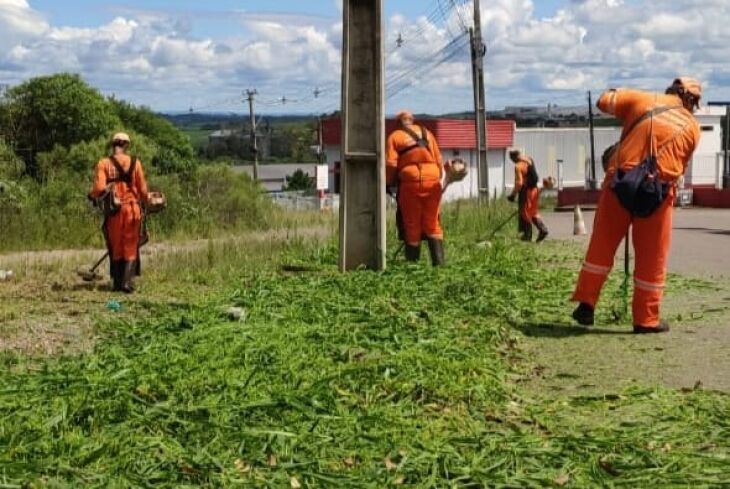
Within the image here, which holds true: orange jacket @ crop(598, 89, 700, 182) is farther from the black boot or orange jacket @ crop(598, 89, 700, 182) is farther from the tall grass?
the tall grass

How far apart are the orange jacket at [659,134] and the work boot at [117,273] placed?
18.3 ft

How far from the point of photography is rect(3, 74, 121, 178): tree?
38031 millimetres

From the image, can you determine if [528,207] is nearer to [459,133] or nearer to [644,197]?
[644,197]

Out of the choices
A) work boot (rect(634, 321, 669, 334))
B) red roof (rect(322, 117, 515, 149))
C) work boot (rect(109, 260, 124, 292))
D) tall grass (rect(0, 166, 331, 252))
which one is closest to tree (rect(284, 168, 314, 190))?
red roof (rect(322, 117, 515, 149))

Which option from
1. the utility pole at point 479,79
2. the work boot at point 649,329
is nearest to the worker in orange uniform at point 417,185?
the work boot at point 649,329

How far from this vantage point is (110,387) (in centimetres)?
577

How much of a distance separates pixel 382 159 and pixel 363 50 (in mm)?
1273

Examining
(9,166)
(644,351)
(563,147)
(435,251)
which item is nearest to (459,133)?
(563,147)

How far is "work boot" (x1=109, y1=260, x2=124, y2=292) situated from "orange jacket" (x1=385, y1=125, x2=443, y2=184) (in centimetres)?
319

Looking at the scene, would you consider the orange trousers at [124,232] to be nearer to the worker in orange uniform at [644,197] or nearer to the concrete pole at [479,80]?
the worker in orange uniform at [644,197]

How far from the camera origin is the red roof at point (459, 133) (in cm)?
7075

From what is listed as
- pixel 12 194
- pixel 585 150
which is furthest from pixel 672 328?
pixel 585 150

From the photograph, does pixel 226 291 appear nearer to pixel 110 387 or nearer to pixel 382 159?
pixel 382 159

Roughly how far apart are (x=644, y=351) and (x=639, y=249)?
3.49 feet
